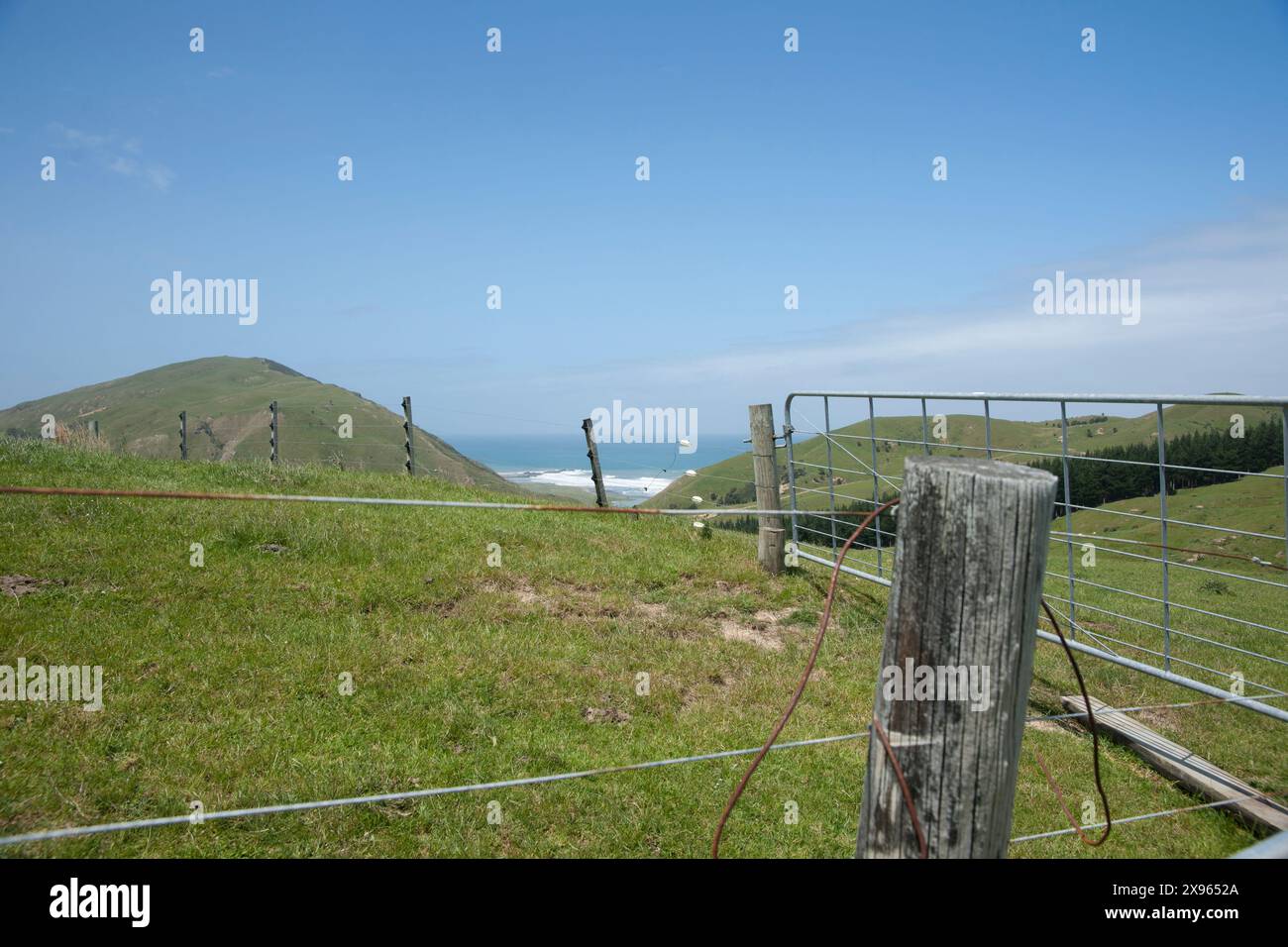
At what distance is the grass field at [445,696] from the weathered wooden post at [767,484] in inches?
10.2

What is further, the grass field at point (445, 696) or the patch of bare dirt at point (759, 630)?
the patch of bare dirt at point (759, 630)

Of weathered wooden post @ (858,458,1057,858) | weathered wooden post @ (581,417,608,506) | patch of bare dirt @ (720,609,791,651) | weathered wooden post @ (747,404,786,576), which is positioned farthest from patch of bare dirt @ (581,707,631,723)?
weathered wooden post @ (581,417,608,506)

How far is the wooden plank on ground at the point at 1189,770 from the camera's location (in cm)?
435

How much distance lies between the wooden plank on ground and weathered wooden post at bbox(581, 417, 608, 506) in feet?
26.4

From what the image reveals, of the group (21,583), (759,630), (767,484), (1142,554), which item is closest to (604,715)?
(759,630)

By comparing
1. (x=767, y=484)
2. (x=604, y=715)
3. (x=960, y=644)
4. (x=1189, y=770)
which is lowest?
(x=1189, y=770)

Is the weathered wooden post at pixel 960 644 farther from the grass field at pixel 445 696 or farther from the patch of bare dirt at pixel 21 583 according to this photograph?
the patch of bare dirt at pixel 21 583

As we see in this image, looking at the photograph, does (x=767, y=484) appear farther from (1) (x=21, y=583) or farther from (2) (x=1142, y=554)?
(1) (x=21, y=583)

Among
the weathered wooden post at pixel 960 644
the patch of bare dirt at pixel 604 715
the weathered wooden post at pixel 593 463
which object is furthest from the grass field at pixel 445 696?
the weathered wooden post at pixel 593 463

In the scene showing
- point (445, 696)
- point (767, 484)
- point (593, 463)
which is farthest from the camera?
point (593, 463)

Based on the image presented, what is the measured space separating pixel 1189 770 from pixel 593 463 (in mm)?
9326

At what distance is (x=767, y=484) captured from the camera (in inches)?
331
